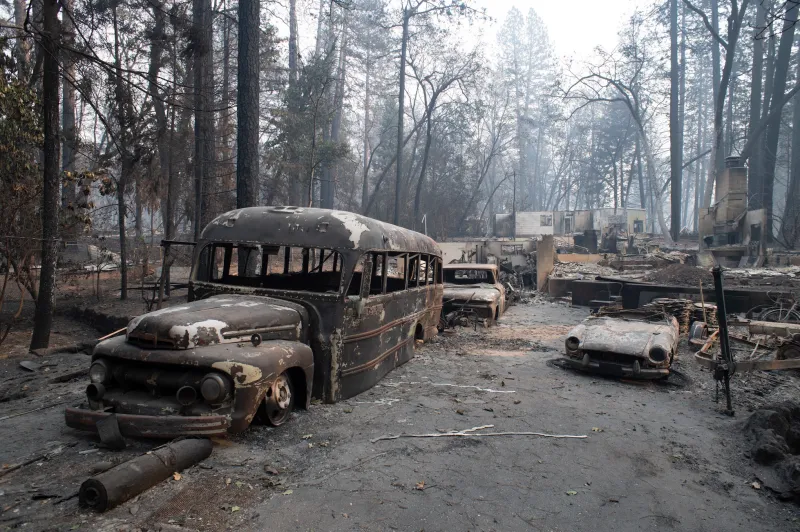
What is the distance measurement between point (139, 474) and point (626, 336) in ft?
21.7

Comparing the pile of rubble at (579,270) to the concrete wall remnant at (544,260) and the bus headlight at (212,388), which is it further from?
the bus headlight at (212,388)

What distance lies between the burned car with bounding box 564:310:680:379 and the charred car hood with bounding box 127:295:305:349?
4393mm

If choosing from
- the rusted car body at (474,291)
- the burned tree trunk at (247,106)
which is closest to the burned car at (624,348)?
the rusted car body at (474,291)

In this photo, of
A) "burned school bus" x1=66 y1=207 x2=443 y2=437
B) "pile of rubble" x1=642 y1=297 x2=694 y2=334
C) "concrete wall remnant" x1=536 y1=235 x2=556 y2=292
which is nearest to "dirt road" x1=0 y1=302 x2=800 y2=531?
"burned school bus" x1=66 y1=207 x2=443 y2=437

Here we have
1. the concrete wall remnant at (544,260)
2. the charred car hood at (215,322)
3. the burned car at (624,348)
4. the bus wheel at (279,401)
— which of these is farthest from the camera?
the concrete wall remnant at (544,260)

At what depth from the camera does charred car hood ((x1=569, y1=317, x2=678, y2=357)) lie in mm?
7211

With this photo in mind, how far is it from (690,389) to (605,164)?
50884mm

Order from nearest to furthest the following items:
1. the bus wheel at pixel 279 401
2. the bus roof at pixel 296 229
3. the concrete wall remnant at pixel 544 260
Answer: the bus wheel at pixel 279 401 → the bus roof at pixel 296 229 → the concrete wall remnant at pixel 544 260

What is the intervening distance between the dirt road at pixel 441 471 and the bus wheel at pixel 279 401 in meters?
0.12

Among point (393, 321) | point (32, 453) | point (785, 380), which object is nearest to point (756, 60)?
point (785, 380)

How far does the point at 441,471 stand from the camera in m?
4.22

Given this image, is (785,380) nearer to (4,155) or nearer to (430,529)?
Answer: (430,529)

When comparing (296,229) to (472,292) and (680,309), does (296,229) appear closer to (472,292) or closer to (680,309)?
(472,292)

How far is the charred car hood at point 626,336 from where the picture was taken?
23.7 feet
